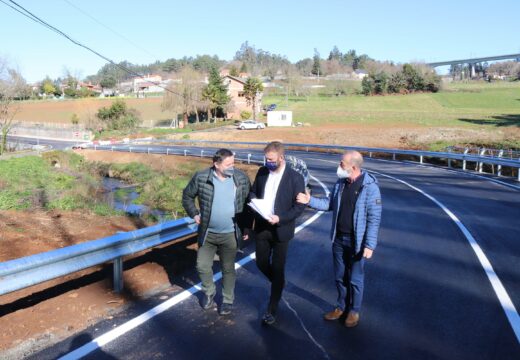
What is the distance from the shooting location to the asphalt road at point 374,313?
15.5ft

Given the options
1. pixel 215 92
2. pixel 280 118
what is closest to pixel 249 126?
pixel 280 118

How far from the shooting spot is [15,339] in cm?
490

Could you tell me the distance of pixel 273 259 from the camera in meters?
5.42

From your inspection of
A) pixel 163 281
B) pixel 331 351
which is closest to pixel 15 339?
pixel 163 281

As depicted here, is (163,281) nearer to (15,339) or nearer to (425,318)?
(15,339)

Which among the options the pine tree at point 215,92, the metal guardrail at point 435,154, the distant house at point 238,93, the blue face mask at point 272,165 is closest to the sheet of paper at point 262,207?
the blue face mask at point 272,165

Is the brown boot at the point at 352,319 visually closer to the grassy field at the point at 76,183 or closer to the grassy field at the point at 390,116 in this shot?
the grassy field at the point at 76,183

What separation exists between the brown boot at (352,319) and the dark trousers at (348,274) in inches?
2.0

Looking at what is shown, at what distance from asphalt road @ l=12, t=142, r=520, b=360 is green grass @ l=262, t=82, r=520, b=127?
193 feet

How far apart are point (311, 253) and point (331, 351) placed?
3794 millimetres

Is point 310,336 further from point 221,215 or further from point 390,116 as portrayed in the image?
point 390,116

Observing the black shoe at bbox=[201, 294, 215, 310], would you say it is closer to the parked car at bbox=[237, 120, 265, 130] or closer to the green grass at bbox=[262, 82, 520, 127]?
the parked car at bbox=[237, 120, 265, 130]

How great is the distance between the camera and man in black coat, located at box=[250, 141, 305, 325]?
17.3 feet

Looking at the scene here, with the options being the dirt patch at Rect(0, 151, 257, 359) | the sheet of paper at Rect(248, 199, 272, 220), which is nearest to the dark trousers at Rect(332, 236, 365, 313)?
the sheet of paper at Rect(248, 199, 272, 220)
